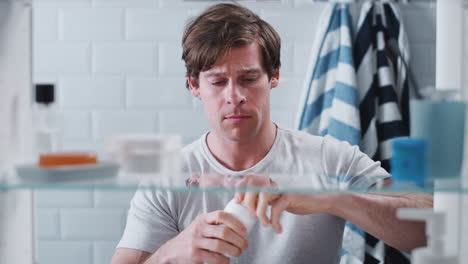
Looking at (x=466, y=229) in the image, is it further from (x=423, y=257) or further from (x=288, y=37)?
(x=288, y=37)

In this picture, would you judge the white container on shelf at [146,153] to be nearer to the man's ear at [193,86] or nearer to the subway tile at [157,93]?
the man's ear at [193,86]

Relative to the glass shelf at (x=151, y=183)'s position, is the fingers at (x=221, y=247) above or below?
below

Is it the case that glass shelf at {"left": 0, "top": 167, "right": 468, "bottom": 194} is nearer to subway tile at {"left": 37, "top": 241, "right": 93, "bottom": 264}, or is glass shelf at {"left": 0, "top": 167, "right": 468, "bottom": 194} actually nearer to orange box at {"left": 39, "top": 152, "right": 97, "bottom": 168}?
orange box at {"left": 39, "top": 152, "right": 97, "bottom": 168}

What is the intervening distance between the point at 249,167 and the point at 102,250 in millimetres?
536

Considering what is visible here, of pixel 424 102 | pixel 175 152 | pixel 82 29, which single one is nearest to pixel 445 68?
pixel 424 102

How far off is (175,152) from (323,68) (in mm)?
792

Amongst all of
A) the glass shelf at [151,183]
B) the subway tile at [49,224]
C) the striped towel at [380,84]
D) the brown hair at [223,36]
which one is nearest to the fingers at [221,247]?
the glass shelf at [151,183]

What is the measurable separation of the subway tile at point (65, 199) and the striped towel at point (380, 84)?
2.35ft

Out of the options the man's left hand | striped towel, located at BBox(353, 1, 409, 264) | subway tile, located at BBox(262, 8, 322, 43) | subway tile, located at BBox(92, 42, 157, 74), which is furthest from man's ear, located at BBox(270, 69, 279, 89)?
the man's left hand

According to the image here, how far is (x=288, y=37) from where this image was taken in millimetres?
1383

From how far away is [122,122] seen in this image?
1.45 m

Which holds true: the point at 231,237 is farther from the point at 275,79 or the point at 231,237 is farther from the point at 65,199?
the point at 65,199

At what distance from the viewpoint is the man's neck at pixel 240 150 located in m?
1.18

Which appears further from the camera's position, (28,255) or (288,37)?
(288,37)
